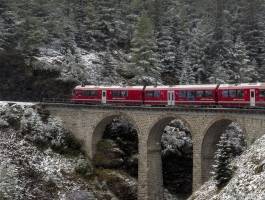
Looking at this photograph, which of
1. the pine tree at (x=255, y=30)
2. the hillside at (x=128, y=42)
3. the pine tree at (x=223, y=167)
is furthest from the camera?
the pine tree at (x=255, y=30)

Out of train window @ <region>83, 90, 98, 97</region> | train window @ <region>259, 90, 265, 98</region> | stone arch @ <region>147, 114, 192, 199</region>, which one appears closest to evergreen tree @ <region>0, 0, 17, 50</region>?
train window @ <region>83, 90, 98, 97</region>

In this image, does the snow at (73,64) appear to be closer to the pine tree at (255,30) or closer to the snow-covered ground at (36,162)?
the snow-covered ground at (36,162)

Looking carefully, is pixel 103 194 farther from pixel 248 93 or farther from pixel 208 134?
pixel 248 93

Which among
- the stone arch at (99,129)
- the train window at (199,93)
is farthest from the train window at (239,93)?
the stone arch at (99,129)

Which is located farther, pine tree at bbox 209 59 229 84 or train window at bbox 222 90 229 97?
pine tree at bbox 209 59 229 84

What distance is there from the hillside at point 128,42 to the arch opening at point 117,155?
13198 millimetres

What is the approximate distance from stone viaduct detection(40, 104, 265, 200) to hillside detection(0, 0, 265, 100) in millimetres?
13568

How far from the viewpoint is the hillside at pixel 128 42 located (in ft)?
238

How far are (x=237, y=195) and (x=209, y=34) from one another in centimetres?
5770

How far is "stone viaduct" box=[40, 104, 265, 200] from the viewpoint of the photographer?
4334 cm

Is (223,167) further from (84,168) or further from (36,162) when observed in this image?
(36,162)

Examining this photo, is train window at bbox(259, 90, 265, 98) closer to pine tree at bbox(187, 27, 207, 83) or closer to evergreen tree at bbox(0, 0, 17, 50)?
pine tree at bbox(187, 27, 207, 83)

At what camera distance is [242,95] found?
45.7 metres

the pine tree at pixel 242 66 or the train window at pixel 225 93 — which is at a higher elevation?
the pine tree at pixel 242 66
